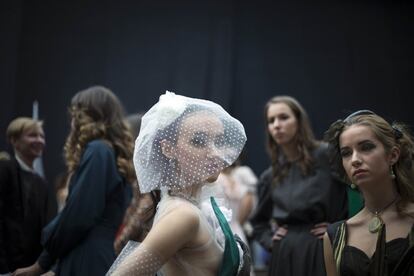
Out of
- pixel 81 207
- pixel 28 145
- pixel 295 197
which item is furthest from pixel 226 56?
pixel 81 207

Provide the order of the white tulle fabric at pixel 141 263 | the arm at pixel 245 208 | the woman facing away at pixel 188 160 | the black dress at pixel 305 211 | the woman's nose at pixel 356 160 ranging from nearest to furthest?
the white tulle fabric at pixel 141 263, the woman facing away at pixel 188 160, the woman's nose at pixel 356 160, the black dress at pixel 305 211, the arm at pixel 245 208

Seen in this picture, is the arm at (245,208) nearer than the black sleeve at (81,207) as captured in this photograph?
No

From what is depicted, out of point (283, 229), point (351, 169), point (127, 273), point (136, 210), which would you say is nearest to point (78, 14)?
point (136, 210)

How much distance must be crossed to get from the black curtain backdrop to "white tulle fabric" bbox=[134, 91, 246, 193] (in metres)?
3.11

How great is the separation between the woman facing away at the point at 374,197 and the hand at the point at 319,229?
806mm

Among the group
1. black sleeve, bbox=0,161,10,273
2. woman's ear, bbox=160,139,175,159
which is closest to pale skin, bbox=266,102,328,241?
black sleeve, bbox=0,161,10,273

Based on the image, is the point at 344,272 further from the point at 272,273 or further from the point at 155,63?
the point at 155,63

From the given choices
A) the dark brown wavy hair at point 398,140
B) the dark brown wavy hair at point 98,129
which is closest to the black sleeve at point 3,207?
the dark brown wavy hair at point 98,129

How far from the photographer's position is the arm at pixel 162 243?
57.1 inches

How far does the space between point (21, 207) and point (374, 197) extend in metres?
1.72

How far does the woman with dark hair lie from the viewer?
2.46 m

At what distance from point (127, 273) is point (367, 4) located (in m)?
4.20

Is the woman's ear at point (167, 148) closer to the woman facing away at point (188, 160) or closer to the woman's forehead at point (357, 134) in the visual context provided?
the woman facing away at point (188, 160)

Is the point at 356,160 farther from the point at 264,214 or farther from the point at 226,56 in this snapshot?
the point at 226,56
